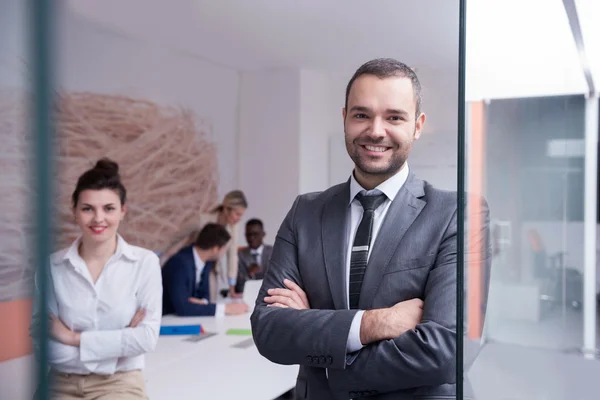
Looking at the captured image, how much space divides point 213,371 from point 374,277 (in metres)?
1.56

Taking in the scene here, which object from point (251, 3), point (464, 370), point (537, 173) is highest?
point (251, 3)

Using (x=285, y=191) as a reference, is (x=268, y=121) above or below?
above

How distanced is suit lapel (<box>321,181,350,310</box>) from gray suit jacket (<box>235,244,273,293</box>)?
2898 millimetres

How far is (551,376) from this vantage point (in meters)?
1.10

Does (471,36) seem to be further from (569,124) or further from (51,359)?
(51,359)

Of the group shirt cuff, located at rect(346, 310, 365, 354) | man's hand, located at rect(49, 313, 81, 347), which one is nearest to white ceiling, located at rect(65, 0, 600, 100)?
shirt cuff, located at rect(346, 310, 365, 354)

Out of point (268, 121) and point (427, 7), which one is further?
point (268, 121)

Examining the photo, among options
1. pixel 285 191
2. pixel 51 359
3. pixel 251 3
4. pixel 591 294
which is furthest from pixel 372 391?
pixel 285 191

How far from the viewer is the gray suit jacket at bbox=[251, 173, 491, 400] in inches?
46.6

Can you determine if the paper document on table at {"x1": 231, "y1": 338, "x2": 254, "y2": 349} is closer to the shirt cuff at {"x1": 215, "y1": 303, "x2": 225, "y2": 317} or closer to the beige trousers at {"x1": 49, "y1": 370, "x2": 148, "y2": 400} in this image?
the shirt cuff at {"x1": 215, "y1": 303, "x2": 225, "y2": 317}

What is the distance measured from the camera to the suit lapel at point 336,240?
51.1 inches

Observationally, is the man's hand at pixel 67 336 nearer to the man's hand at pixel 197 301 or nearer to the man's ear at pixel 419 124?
the man's ear at pixel 419 124

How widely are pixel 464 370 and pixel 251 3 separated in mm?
2989

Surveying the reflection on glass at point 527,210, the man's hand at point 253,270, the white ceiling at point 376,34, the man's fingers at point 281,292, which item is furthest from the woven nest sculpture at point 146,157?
the reflection on glass at point 527,210
